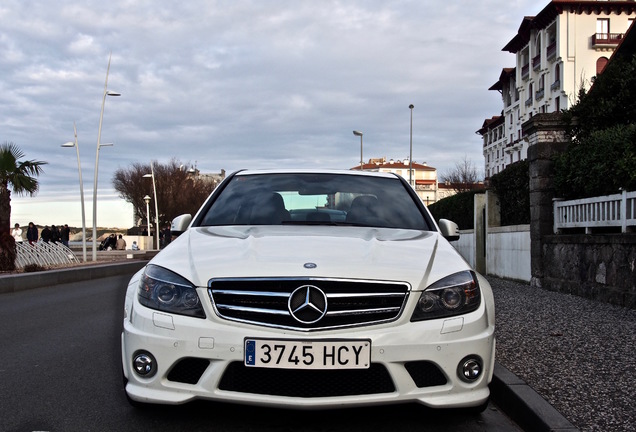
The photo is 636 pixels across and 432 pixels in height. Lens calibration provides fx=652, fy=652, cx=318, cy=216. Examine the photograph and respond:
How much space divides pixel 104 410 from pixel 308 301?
169 cm

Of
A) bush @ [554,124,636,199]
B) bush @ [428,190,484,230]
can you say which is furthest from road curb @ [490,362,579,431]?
bush @ [428,190,484,230]

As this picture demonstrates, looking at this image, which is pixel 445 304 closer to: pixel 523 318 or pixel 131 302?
pixel 131 302

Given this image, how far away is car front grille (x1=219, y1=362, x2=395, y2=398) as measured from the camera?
3238mm

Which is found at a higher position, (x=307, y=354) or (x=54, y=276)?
(x=307, y=354)

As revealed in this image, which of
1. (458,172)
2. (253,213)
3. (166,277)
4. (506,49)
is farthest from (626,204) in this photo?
(458,172)

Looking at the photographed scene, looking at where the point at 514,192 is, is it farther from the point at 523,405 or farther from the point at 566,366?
the point at 523,405

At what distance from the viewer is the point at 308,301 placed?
10.8 ft

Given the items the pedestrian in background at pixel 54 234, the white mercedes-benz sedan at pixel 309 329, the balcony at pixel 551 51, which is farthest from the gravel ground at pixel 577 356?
the balcony at pixel 551 51

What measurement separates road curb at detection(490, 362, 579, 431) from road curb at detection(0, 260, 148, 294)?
1137 centimetres

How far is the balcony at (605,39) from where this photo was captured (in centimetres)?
5178

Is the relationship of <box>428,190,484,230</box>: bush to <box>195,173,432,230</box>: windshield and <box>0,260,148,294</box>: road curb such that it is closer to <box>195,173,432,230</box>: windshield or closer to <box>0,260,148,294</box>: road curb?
<box>0,260,148,294</box>: road curb

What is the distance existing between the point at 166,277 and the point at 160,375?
1.71ft

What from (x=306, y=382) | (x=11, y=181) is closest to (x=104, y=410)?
(x=306, y=382)

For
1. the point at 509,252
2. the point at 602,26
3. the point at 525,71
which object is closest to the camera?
the point at 509,252
